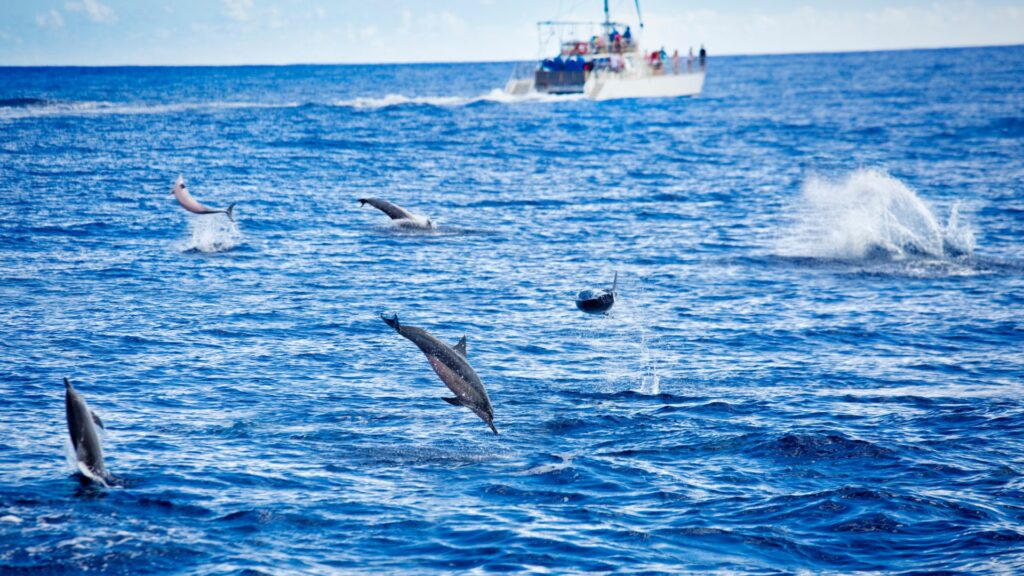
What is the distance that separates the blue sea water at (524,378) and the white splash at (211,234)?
0.19 meters

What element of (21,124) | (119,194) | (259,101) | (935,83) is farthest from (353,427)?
(935,83)

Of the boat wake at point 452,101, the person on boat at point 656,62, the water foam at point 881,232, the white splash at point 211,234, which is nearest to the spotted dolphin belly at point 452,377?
the white splash at point 211,234

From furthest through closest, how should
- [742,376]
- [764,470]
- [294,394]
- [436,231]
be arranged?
[436,231] → [742,376] → [294,394] → [764,470]

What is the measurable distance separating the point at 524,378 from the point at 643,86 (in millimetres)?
106959

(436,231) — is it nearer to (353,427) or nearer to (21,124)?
(353,427)

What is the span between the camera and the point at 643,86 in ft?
404

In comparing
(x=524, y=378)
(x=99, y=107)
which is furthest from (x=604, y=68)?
(x=524, y=378)

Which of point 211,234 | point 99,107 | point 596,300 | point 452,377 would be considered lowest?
point 452,377

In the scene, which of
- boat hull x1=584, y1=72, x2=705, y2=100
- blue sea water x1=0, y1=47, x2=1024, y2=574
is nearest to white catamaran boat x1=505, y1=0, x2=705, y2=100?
boat hull x1=584, y1=72, x2=705, y2=100

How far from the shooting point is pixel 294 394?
18.9m

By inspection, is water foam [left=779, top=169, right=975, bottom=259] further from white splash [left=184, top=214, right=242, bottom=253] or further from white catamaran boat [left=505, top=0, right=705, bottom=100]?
white catamaran boat [left=505, top=0, right=705, bottom=100]

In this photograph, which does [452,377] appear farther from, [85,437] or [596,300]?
[85,437]

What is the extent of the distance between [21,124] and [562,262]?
67.8 metres

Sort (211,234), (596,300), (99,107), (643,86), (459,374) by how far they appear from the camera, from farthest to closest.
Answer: (643,86) → (99,107) → (211,234) → (596,300) → (459,374)
